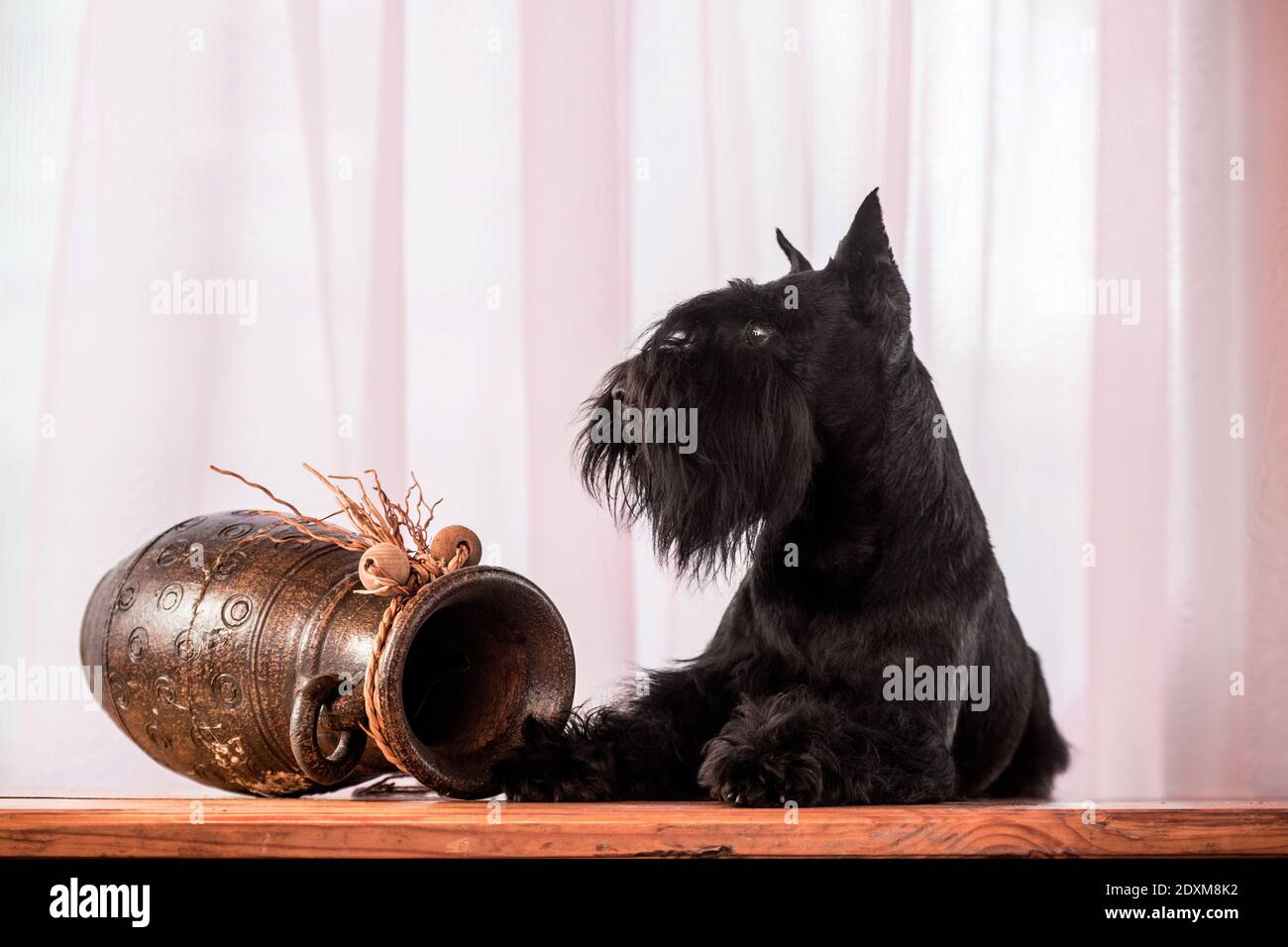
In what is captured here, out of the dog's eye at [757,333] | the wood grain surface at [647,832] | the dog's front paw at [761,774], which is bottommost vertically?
the wood grain surface at [647,832]

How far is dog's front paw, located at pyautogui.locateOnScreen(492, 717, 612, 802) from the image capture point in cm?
105

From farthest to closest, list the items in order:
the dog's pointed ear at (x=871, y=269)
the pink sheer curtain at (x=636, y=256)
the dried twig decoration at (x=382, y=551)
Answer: the pink sheer curtain at (x=636, y=256), the dog's pointed ear at (x=871, y=269), the dried twig decoration at (x=382, y=551)

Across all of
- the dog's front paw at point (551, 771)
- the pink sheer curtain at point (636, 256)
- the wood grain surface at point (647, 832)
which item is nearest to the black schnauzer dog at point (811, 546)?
the dog's front paw at point (551, 771)

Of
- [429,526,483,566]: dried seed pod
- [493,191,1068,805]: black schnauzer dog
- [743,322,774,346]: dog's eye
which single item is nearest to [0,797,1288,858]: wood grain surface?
[493,191,1068,805]: black schnauzer dog

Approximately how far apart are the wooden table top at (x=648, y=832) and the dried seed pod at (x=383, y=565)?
200 millimetres

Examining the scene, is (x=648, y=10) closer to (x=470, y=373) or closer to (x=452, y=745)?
(x=470, y=373)

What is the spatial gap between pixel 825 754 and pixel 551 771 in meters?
0.25

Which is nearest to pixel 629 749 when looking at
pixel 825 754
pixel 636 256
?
pixel 825 754

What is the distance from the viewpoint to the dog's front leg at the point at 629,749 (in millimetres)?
1062

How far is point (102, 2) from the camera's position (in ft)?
5.83

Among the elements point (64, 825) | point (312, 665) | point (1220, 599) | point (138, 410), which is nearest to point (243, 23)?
point (138, 410)

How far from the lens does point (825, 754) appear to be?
3.25 ft

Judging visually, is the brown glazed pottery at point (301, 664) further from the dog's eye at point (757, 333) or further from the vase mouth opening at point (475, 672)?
the dog's eye at point (757, 333)
